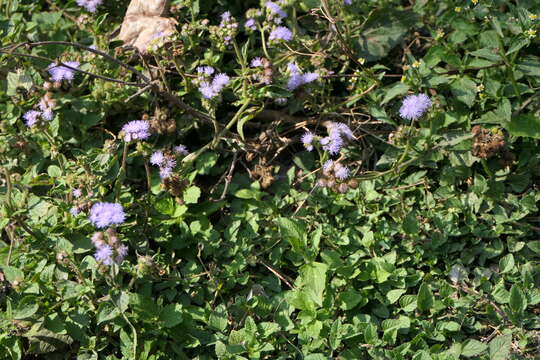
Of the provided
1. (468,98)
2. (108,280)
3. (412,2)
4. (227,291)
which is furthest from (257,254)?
(412,2)

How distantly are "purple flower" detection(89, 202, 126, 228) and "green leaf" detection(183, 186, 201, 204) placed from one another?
1.77 ft

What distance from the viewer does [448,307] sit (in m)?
2.94

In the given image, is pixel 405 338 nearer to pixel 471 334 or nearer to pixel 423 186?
pixel 471 334

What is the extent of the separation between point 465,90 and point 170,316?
1956 mm

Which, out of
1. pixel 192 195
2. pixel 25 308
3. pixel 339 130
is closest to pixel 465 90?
pixel 339 130

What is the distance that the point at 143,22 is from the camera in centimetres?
370

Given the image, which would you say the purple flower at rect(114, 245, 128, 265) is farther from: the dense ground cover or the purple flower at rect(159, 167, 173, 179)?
the purple flower at rect(159, 167, 173, 179)

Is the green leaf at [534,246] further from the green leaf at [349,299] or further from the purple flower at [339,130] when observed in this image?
the purple flower at [339,130]

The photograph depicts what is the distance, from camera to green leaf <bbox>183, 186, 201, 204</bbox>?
3.10 metres

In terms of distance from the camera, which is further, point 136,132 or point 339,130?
point 339,130

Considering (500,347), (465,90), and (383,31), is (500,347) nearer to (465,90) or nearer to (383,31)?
(465,90)

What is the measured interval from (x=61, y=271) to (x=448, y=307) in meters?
1.88

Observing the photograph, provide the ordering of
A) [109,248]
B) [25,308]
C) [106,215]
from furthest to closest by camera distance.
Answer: [25,308] < [106,215] < [109,248]

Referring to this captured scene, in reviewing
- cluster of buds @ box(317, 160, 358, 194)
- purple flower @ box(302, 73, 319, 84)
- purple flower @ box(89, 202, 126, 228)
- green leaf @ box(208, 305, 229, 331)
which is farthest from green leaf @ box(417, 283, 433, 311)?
purple flower @ box(89, 202, 126, 228)
